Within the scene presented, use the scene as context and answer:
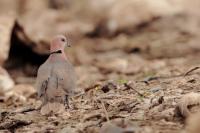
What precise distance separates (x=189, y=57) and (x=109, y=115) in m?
6.69

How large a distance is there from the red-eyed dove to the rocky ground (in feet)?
0.57

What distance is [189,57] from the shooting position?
12.6 meters

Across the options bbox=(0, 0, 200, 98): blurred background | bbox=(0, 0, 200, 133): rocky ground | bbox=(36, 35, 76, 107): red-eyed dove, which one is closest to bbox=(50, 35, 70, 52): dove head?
bbox=(36, 35, 76, 107): red-eyed dove

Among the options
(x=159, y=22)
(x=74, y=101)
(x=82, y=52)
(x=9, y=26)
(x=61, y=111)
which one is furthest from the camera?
(x=159, y=22)

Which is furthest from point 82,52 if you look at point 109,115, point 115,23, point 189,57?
Result: point 109,115

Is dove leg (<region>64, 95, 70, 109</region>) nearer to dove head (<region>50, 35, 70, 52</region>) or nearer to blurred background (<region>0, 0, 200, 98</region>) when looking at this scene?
dove head (<region>50, 35, 70, 52</region>)

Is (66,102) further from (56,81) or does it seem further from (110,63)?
(110,63)

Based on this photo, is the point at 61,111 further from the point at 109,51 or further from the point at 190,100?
the point at 109,51

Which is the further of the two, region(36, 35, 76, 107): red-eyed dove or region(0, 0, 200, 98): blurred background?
region(0, 0, 200, 98): blurred background

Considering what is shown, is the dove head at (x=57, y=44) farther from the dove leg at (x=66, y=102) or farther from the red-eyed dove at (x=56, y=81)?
the dove leg at (x=66, y=102)

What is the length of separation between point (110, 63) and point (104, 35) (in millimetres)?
2993

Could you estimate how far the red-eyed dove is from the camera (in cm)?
663

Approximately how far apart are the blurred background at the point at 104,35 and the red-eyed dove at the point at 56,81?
3.99 m

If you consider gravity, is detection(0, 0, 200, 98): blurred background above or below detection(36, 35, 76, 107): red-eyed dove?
above
